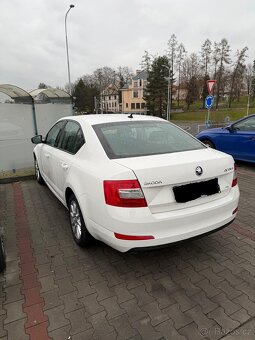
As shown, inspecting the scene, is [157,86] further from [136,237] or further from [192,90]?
[136,237]

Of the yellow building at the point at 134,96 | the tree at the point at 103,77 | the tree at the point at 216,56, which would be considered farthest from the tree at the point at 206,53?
the tree at the point at 103,77

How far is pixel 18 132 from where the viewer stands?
7.98 metres

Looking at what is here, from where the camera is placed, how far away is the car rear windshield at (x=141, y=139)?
111 inches

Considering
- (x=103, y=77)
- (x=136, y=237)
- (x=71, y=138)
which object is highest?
(x=103, y=77)

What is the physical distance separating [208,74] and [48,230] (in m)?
58.0

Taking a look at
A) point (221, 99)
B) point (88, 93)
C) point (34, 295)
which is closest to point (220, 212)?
point (34, 295)

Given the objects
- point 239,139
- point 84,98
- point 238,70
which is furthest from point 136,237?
point 84,98

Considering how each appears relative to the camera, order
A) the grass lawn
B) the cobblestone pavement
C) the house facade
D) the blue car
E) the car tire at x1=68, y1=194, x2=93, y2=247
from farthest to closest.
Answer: the house facade < the grass lawn < the blue car < the car tire at x1=68, y1=194, x2=93, y2=247 < the cobblestone pavement

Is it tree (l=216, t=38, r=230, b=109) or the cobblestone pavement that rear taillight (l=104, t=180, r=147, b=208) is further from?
tree (l=216, t=38, r=230, b=109)

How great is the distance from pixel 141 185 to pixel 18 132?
676cm

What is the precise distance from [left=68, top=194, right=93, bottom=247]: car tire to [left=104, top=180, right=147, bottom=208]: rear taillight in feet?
2.75

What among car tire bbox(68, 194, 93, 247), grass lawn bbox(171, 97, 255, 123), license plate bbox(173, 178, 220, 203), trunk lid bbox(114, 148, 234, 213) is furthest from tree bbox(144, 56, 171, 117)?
license plate bbox(173, 178, 220, 203)

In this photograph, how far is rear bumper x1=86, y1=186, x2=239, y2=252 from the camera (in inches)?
91.0

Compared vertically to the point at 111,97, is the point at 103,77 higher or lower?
higher
